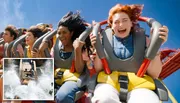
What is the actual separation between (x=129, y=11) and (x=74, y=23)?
42 centimetres

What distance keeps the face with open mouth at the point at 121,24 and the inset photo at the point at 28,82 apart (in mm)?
470

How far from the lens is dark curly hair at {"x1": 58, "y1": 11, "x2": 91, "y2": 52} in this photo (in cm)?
179

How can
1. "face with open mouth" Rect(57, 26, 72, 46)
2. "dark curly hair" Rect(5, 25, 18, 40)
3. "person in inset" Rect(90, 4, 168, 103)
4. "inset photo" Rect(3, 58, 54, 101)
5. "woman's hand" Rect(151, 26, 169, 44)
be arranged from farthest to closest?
"dark curly hair" Rect(5, 25, 18, 40)
"face with open mouth" Rect(57, 26, 72, 46)
"inset photo" Rect(3, 58, 54, 101)
"person in inset" Rect(90, 4, 168, 103)
"woman's hand" Rect(151, 26, 169, 44)

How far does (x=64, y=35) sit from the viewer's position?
1773 millimetres

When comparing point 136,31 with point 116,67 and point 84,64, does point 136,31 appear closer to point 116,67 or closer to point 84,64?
point 116,67

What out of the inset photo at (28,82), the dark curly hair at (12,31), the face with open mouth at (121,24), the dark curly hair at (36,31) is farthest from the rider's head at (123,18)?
the dark curly hair at (12,31)

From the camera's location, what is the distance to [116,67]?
4.71ft

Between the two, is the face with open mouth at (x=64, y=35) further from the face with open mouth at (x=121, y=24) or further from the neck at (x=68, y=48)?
the face with open mouth at (x=121, y=24)

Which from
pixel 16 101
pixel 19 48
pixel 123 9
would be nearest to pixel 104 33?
pixel 123 9

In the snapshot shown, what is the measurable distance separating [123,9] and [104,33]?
0.53ft

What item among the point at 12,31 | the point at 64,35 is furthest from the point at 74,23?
the point at 12,31

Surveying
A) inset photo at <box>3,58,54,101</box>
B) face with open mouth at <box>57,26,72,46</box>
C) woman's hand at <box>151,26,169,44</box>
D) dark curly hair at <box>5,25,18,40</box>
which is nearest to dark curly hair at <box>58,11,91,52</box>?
face with open mouth at <box>57,26,72,46</box>

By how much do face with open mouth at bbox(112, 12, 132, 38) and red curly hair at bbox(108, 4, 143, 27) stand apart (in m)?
0.02

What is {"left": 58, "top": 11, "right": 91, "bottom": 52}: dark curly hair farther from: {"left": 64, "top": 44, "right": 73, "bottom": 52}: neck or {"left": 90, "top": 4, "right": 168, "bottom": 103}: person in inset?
{"left": 90, "top": 4, "right": 168, "bottom": 103}: person in inset
